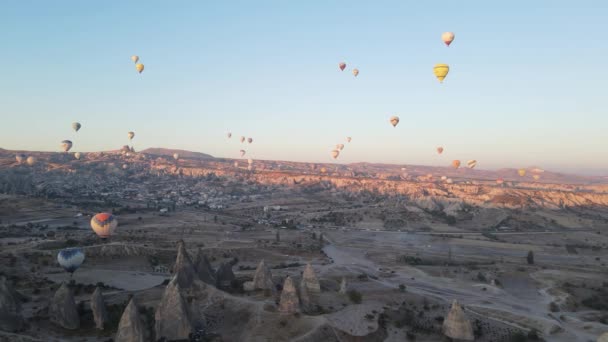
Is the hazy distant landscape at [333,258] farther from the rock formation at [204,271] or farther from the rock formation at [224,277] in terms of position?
the rock formation at [224,277]

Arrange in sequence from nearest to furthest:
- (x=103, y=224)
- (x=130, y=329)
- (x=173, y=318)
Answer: (x=130, y=329)
(x=173, y=318)
(x=103, y=224)

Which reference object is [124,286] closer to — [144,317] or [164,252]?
[144,317]

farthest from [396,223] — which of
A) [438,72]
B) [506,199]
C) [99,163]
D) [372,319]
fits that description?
[99,163]

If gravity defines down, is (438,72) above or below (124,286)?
above

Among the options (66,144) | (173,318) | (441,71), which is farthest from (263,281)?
(66,144)

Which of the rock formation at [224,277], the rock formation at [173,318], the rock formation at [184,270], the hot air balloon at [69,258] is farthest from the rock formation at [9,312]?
the rock formation at [224,277]

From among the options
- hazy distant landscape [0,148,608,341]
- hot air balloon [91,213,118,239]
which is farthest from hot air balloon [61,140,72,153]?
hot air balloon [91,213,118,239]

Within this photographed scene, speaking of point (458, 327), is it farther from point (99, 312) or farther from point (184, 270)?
point (99, 312)
